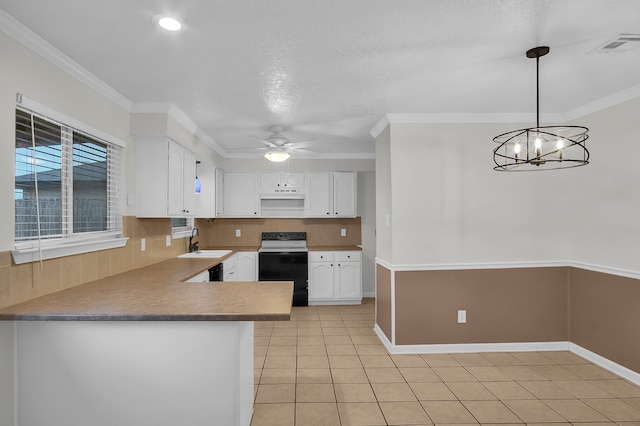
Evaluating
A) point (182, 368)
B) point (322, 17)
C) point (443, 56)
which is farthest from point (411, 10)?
point (182, 368)

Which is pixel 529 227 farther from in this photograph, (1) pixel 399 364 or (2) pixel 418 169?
(1) pixel 399 364

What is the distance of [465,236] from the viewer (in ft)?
11.1

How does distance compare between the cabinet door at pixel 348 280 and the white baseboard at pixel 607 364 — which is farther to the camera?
the cabinet door at pixel 348 280

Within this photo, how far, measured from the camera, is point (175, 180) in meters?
3.23

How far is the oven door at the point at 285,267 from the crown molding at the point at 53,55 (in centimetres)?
287

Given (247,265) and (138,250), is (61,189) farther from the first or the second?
(247,265)

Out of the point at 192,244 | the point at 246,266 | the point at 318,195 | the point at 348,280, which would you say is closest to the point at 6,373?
the point at 192,244

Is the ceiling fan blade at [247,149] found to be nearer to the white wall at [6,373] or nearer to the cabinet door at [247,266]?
the cabinet door at [247,266]

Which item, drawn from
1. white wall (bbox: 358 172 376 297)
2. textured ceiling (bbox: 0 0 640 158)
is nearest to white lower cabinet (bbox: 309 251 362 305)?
white wall (bbox: 358 172 376 297)

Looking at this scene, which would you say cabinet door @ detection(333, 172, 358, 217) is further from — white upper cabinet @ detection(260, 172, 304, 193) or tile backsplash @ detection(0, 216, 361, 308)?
white upper cabinet @ detection(260, 172, 304, 193)

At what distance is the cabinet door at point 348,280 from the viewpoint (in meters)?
5.14

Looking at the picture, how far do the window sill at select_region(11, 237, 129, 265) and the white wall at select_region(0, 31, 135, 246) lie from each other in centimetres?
9

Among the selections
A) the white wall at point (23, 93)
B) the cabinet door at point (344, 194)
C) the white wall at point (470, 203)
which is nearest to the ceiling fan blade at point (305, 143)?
the cabinet door at point (344, 194)

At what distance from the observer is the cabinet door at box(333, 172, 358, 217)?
Result: 5.35 m
